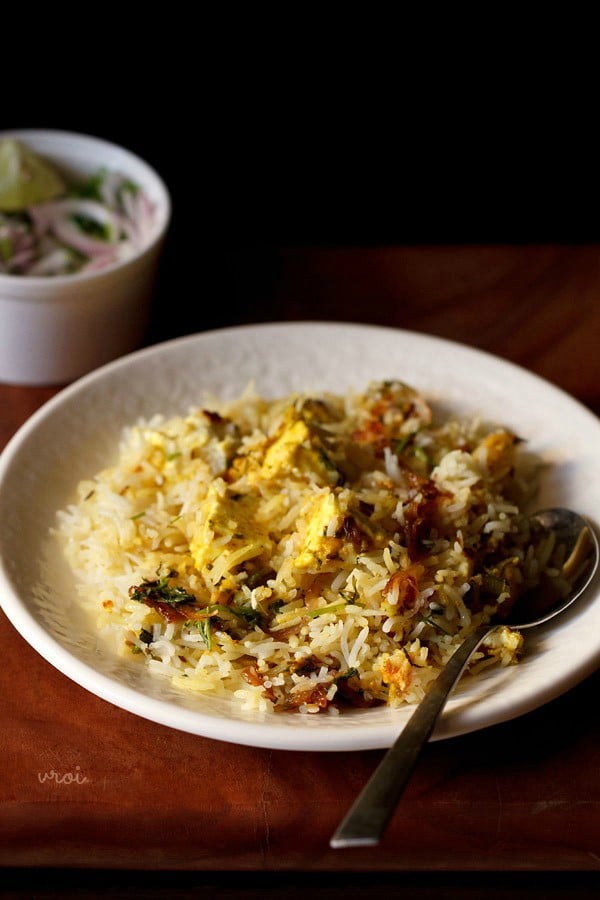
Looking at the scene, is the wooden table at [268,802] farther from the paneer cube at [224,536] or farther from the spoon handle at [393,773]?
the paneer cube at [224,536]

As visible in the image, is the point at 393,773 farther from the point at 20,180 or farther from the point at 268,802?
the point at 20,180

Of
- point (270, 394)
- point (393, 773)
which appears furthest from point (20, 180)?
point (393, 773)

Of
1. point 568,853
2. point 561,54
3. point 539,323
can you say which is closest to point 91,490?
point 568,853

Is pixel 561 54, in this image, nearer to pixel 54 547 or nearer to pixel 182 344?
pixel 182 344

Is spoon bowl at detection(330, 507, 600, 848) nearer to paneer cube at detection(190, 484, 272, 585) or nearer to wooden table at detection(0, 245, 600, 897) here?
wooden table at detection(0, 245, 600, 897)

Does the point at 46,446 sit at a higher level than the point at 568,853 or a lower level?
lower

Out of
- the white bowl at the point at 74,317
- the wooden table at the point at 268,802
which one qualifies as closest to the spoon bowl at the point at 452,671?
the wooden table at the point at 268,802
